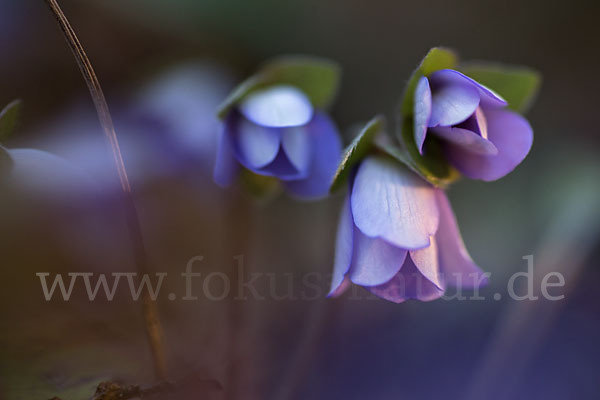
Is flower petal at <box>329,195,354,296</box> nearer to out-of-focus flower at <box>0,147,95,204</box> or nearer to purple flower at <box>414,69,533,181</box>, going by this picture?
purple flower at <box>414,69,533,181</box>

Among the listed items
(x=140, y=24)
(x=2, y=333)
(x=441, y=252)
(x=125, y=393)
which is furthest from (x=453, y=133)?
(x=140, y=24)

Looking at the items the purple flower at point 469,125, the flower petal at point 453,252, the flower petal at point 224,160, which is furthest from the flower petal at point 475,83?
the flower petal at point 224,160

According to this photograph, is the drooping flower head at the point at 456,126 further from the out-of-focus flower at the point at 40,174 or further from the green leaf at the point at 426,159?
the out-of-focus flower at the point at 40,174

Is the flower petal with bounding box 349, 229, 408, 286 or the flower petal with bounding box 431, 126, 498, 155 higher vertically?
the flower petal with bounding box 431, 126, 498, 155

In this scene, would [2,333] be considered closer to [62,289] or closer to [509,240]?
[62,289]

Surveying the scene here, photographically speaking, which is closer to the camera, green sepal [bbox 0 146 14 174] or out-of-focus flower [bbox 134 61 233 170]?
green sepal [bbox 0 146 14 174]

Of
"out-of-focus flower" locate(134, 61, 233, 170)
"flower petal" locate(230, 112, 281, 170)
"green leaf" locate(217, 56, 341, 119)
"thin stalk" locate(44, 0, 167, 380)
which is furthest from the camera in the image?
"out-of-focus flower" locate(134, 61, 233, 170)

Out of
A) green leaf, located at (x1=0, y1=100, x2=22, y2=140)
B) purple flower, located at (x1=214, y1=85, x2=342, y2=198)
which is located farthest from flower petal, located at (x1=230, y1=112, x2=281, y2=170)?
green leaf, located at (x1=0, y1=100, x2=22, y2=140)
